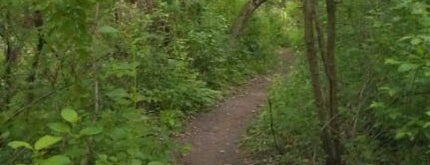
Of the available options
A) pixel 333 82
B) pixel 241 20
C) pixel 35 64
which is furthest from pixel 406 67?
pixel 241 20

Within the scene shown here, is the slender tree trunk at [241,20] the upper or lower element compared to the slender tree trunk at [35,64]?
lower

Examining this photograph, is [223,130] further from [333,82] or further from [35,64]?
[35,64]


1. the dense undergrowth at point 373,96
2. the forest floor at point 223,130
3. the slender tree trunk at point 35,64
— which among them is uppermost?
the slender tree trunk at point 35,64

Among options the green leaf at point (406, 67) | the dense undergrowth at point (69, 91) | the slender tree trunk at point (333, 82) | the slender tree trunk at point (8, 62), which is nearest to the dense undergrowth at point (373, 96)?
the green leaf at point (406, 67)

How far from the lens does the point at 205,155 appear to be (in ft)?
28.5

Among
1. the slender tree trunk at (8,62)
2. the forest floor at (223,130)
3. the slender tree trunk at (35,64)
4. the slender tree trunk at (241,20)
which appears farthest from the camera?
the slender tree trunk at (241,20)

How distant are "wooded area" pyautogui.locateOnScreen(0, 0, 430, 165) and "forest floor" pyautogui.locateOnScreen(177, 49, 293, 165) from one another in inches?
8.3

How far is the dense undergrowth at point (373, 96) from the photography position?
5.04 metres

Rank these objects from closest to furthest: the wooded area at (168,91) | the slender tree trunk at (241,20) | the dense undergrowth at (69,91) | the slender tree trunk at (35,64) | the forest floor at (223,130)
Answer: the dense undergrowth at (69,91) < the wooded area at (168,91) < the slender tree trunk at (35,64) < the forest floor at (223,130) < the slender tree trunk at (241,20)

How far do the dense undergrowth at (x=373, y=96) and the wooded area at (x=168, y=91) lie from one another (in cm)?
1

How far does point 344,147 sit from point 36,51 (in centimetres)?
320

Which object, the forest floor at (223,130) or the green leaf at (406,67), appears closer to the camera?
the green leaf at (406,67)

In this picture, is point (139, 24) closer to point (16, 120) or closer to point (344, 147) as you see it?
point (344, 147)

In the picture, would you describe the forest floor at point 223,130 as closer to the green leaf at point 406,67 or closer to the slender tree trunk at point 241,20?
the slender tree trunk at point 241,20
